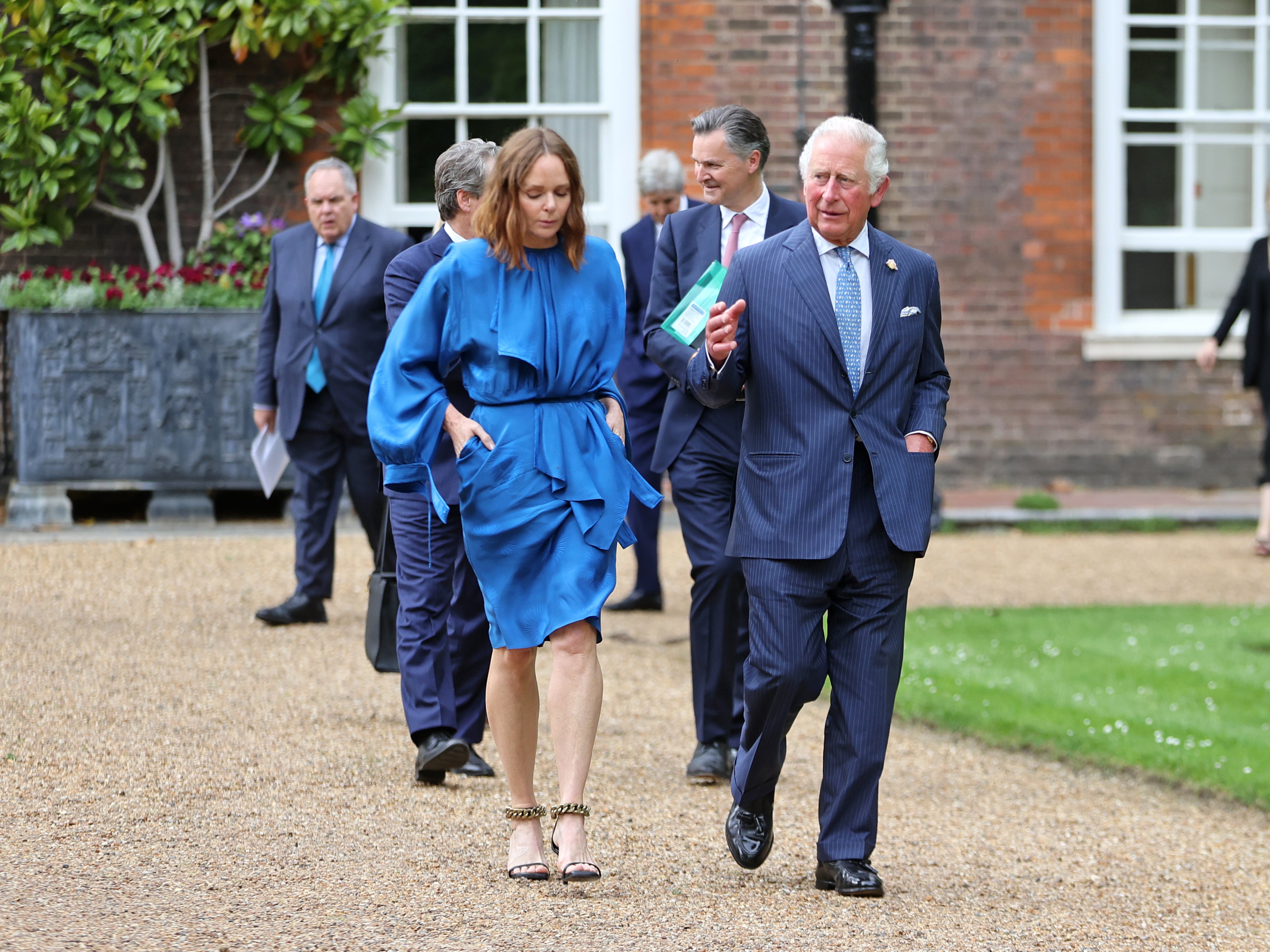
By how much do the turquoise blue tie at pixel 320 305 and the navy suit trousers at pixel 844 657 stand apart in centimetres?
359

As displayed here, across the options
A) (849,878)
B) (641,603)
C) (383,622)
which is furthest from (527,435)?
(641,603)

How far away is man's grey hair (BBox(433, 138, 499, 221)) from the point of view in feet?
16.4

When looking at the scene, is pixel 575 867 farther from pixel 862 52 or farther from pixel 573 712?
pixel 862 52

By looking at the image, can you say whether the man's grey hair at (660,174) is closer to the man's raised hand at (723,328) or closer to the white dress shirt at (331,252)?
the white dress shirt at (331,252)

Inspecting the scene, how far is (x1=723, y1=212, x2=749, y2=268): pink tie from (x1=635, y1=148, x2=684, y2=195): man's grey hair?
6.46 feet

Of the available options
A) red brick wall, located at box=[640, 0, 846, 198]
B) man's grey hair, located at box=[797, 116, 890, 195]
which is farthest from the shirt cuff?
red brick wall, located at box=[640, 0, 846, 198]

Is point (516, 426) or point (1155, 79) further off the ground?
point (1155, 79)

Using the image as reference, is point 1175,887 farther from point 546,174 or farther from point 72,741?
point 72,741

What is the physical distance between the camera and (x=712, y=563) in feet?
17.4

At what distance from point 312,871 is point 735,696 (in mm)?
1864

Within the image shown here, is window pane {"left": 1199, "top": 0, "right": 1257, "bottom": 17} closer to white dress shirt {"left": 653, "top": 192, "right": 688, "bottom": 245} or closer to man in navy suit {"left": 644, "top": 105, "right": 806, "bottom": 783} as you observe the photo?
white dress shirt {"left": 653, "top": 192, "right": 688, "bottom": 245}

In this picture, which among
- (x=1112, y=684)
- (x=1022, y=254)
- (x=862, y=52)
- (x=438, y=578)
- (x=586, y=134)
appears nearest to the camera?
(x=438, y=578)

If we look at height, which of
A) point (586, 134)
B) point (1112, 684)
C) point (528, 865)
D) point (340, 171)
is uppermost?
point (586, 134)

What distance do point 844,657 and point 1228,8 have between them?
32.9ft
